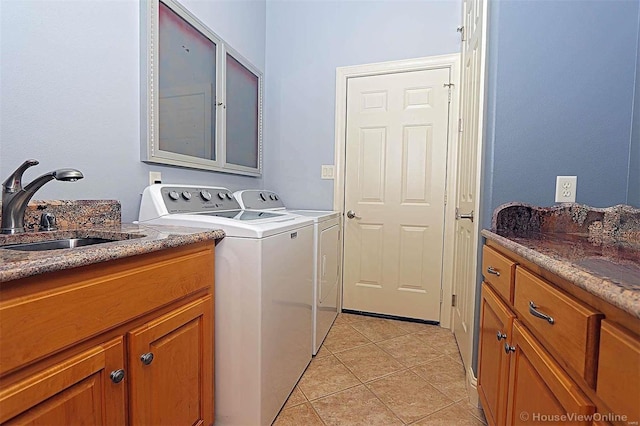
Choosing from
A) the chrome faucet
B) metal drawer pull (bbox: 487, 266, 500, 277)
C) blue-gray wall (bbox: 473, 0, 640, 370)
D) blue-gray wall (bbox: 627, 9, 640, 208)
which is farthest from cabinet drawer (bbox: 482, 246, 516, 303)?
the chrome faucet

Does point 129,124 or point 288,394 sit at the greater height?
point 129,124

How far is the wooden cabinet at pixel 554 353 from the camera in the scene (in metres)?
0.50

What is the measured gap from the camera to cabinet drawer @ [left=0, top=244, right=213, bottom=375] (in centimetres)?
63

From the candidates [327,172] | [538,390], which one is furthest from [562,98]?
[327,172]

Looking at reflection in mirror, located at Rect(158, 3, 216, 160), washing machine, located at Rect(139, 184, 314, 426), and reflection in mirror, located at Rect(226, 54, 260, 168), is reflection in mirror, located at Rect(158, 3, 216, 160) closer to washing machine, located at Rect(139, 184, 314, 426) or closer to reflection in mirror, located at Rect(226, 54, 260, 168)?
reflection in mirror, located at Rect(226, 54, 260, 168)

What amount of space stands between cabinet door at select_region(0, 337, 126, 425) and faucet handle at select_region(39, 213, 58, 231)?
59cm

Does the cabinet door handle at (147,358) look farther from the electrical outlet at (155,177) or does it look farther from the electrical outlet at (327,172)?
the electrical outlet at (327,172)

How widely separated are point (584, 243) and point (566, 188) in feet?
1.55

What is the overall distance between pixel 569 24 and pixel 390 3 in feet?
5.12

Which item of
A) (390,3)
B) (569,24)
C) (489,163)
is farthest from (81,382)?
(390,3)

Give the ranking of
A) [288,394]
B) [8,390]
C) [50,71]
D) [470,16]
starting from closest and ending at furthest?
[8,390]
[50,71]
[288,394]
[470,16]

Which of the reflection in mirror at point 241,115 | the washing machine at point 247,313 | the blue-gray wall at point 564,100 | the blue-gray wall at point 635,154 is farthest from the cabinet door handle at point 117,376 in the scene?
the blue-gray wall at point 635,154

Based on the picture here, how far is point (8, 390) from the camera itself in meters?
0.63

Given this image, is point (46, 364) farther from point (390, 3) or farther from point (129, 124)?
point (390, 3)
